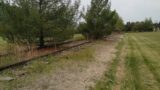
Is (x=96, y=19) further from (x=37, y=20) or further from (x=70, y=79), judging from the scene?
(x=70, y=79)

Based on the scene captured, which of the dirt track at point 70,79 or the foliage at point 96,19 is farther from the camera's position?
the foliage at point 96,19

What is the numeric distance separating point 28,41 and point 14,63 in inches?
258

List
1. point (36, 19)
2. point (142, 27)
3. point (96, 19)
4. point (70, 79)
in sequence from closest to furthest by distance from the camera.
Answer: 1. point (70, 79)
2. point (36, 19)
3. point (96, 19)
4. point (142, 27)

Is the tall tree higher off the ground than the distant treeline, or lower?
higher

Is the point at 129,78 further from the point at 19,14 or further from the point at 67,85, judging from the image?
the point at 19,14

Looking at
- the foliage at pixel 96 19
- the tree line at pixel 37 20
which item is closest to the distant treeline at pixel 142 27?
the foliage at pixel 96 19

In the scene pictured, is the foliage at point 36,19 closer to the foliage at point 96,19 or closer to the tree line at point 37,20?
the tree line at point 37,20

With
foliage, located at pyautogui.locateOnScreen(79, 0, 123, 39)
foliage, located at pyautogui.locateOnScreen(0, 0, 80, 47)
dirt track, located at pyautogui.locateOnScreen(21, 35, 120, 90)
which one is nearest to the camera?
dirt track, located at pyautogui.locateOnScreen(21, 35, 120, 90)

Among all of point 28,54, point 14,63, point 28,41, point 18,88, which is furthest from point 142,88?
point 28,41

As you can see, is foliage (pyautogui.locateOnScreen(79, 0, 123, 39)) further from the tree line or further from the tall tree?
the tree line

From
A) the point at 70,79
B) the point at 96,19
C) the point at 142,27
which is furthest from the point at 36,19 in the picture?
the point at 142,27

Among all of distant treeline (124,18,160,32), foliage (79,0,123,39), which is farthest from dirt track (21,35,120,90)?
distant treeline (124,18,160,32)

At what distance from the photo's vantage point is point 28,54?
15.4 meters

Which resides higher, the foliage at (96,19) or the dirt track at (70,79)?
the foliage at (96,19)
